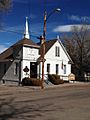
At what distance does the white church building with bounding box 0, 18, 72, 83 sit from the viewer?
4188 cm

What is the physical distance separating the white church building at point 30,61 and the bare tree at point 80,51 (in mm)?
14476

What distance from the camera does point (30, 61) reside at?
140 ft

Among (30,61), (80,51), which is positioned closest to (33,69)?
(30,61)

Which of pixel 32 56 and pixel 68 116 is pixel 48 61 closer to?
pixel 32 56

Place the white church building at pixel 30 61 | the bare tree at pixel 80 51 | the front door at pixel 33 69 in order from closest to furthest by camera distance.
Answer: the white church building at pixel 30 61 → the front door at pixel 33 69 → the bare tree at pixel 80 51

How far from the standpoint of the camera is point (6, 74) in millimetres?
45969

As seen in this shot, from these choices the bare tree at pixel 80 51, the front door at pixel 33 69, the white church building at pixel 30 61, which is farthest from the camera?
the bare tree at pixel 80 51

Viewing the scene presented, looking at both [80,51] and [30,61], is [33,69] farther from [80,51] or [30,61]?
[80,51]

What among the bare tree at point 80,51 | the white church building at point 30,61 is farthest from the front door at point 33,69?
the bare tree at point 80,51

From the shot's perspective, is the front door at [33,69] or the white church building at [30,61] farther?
the front door at [33,69]

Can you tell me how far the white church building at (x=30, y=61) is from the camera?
41.9m

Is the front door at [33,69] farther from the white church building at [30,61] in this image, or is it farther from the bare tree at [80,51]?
the bare tree at [80,51]

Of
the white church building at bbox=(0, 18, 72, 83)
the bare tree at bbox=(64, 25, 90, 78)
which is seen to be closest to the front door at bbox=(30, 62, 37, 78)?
the white church building at bbox=(0, 18, 72, 83)

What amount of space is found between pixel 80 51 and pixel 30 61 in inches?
936
